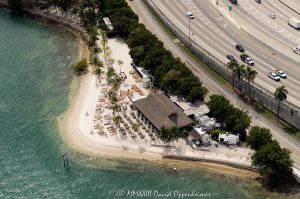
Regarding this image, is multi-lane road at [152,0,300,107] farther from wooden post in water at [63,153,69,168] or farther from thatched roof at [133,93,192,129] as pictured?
wooden post in water at [63,153,69,168]

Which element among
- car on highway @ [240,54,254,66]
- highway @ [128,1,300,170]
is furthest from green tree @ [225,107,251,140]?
car on highway @ [240,54,254,66]

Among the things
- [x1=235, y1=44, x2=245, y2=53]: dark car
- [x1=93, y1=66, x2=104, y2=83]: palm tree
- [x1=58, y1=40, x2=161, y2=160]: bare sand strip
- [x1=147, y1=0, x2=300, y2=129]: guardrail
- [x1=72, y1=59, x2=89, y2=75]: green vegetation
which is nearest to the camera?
[x1=147, y1=0, x2=300, y2=129]: guardrail

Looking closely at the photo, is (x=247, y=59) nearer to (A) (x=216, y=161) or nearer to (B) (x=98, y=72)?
(A) (x=216, y=161)

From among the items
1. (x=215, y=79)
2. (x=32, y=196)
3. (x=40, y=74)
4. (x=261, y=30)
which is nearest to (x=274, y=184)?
(x=215, y=79)

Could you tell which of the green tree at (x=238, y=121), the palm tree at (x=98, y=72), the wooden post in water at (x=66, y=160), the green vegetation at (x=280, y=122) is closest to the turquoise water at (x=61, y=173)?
the wooden post in water at (x=66, y=160)

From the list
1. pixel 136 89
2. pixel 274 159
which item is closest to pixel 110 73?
pixel 136 89

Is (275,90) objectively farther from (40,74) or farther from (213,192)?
(40,74)

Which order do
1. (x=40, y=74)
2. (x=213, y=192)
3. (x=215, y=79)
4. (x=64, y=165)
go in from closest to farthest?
(x=213, y=192) < (x=64, y=165) < (x=215, y=79) < (x=40, y=74)

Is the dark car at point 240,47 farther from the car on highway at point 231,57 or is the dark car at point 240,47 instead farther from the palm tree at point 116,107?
the palm tree at point 116,107
